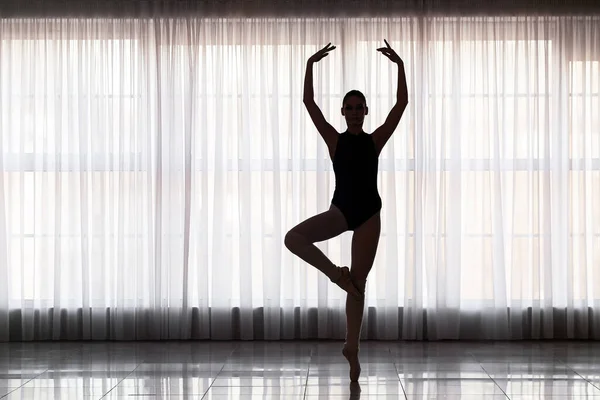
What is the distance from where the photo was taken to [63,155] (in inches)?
230

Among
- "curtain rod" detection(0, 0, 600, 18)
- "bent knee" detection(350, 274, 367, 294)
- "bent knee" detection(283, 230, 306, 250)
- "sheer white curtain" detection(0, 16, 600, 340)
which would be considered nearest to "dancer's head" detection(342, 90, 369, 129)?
"bent knee" detection(283, 230, 306, 250)

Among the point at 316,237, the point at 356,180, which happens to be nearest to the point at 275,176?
the point at 356,180

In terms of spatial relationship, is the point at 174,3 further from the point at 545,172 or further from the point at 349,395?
the point at 349,395

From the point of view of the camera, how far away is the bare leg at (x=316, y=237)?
3678 mm

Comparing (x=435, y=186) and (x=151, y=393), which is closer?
(x=151, y=393)

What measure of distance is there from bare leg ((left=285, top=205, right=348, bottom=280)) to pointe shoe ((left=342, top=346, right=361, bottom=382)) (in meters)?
0.41

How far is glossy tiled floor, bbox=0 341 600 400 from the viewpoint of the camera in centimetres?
381

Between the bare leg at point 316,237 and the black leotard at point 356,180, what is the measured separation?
0.19ft

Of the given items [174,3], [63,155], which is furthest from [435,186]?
[63,155]

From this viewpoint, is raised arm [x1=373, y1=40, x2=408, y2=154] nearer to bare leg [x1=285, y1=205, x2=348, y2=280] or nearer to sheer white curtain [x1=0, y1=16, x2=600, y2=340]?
bare leg [x1=285, y1=205, x2=348, y2=280]

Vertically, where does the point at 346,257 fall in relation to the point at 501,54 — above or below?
below

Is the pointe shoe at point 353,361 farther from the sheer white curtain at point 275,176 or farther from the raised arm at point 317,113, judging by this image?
the sheer white curtain at point 275,176

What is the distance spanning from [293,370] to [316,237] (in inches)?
40.6

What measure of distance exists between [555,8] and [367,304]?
98.3 inches
